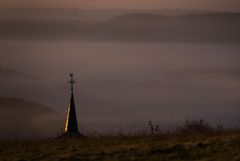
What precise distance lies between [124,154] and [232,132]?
5.89 m

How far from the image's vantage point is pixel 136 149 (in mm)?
30703

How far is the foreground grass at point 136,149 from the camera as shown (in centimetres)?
2933

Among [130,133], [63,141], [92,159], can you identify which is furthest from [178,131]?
[92,159]

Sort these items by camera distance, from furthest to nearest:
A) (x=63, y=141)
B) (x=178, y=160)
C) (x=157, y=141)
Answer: (x=63, y=141)
(x=157, y=141)
(x=178, y=160)

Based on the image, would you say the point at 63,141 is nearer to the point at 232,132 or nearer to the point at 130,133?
the point at 130,133

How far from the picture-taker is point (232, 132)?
33.7 m

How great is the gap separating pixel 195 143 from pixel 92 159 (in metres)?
4.14

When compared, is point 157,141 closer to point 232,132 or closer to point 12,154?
point 232,132

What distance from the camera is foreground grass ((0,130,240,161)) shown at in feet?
96.2

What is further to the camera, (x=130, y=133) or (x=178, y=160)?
(x=130, y=133)

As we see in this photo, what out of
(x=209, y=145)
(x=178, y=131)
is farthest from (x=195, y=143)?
(x=178, y=131)

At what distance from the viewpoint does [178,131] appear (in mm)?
36156

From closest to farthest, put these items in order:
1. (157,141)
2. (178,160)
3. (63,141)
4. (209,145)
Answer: (178,160) < (209,145) < (157,141) < (63,141)

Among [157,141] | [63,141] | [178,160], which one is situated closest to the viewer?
[178,160]
